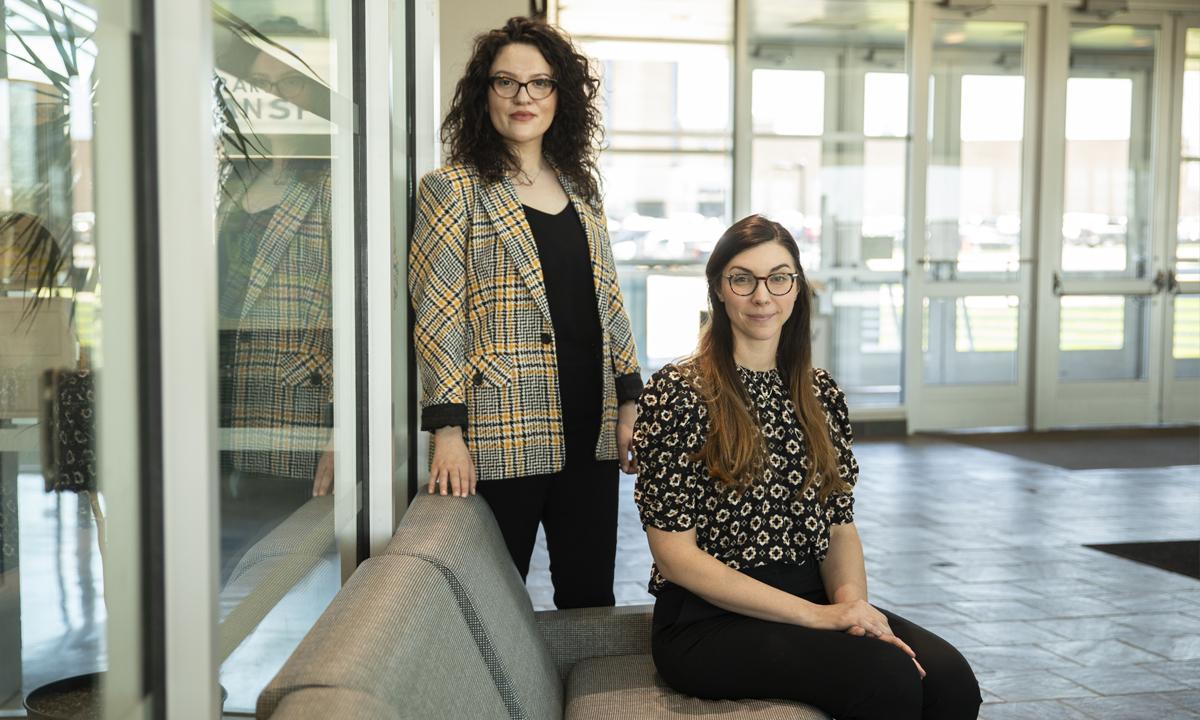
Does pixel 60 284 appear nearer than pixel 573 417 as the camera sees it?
Yes

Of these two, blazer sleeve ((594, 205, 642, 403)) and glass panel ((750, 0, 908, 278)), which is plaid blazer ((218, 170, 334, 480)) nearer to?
blazer sleeve ((594, 205, 642, 403))

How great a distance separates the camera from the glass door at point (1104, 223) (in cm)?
877

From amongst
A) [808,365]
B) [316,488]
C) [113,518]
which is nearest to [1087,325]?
[808,365]

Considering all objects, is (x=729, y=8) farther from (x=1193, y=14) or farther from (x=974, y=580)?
(x=974, y=580)

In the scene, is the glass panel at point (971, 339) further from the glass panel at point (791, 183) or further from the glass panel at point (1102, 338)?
the glass panel at point (791, 183)

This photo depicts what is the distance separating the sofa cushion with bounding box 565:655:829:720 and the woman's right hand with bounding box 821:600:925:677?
0.15 metres

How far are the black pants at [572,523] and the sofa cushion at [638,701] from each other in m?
0.22

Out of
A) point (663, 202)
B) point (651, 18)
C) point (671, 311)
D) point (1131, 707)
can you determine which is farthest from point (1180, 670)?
point (651, 18)

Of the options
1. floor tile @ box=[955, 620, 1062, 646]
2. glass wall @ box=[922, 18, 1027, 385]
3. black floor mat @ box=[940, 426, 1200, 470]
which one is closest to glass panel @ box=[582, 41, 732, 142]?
glass wall @ box=[922, 18, 1027, 385]

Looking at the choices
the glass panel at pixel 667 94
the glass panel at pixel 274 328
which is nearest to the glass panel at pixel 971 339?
the glass panel at pixel 667 94

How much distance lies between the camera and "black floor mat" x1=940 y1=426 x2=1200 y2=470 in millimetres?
7434

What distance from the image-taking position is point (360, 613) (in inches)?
57.3

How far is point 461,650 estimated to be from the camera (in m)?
1.65

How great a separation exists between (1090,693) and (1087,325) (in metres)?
6.08
